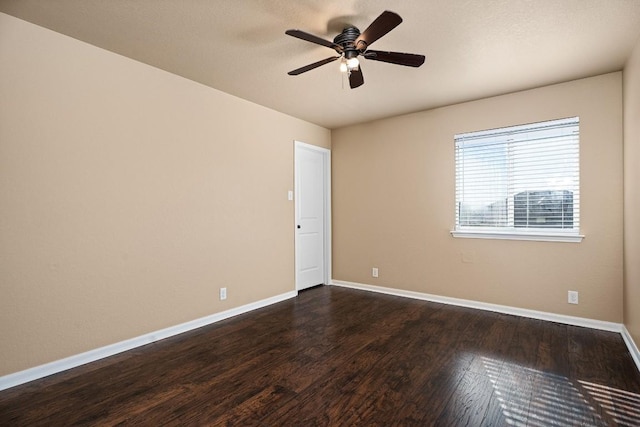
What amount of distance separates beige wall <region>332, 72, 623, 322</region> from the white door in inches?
7.6

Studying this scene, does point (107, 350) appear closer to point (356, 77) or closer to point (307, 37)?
point (307, 37)

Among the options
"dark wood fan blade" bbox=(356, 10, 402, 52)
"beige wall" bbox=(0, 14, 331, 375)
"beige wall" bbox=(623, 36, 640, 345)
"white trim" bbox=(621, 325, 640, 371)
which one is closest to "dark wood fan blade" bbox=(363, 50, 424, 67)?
"dark wood fan blade" bbox=(356, 10, 402, 52)

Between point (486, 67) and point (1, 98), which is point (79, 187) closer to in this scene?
point (1, 98)

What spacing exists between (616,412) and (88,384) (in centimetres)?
337

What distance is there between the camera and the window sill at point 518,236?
3.32m

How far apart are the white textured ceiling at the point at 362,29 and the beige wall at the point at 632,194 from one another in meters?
0.27

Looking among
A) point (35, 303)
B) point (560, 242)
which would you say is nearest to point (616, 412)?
point (560, 242)

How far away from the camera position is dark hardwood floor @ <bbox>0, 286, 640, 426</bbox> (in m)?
1.90

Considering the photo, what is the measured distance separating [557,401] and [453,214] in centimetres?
239

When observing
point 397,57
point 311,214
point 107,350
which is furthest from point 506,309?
point 107,350

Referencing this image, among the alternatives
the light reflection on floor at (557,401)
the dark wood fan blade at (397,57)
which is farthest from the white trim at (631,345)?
the dark wood fan blade at (397,57)

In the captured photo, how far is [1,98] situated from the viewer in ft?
7.18

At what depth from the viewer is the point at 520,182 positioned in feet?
12.0

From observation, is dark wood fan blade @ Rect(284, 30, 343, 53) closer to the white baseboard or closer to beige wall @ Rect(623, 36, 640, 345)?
beige wall @ Rect(623, 36, 640, 345)
